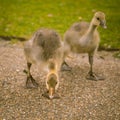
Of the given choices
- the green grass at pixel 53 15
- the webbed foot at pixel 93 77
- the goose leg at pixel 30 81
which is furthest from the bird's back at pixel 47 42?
the green grass at pixel 53 15

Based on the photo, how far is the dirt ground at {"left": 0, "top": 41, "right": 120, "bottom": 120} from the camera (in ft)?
18.6

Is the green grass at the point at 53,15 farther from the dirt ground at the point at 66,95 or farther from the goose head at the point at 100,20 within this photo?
the goose head at the point at 100,20

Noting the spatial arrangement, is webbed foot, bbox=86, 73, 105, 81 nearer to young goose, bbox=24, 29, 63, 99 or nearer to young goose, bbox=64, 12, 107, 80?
young goose, bbox=64, 12, 107, 80

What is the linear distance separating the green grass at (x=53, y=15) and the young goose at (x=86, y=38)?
2076mm

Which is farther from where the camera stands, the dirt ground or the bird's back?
the bird's back

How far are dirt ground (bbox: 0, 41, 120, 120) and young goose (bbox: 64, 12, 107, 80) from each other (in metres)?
0.43

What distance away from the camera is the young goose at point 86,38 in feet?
23.0

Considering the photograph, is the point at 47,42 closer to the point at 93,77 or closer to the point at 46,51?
the point at 46,51

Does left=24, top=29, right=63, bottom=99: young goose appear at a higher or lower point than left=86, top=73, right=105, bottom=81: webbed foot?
higher

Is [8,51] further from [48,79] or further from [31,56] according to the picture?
[48,79]

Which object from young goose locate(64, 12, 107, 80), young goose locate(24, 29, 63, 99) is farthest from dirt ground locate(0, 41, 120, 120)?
young goose locate(64, 12, 107, 80)

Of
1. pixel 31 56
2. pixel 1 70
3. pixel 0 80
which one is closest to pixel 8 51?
pixel 1 70

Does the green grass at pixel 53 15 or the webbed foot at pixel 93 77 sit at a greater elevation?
the green grass at pixel 53 15

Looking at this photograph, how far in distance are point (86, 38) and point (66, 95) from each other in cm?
130
